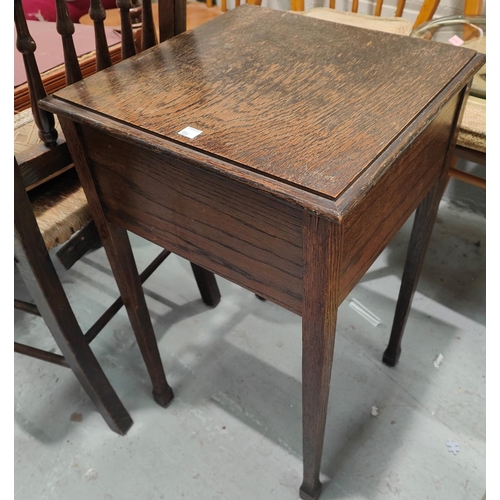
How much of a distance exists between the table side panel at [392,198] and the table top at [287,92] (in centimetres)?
→ 5

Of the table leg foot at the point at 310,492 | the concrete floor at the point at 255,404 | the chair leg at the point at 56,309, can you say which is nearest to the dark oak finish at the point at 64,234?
the chair leg at the point at 56,309

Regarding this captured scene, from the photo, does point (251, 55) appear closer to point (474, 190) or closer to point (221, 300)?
point (221, 300)

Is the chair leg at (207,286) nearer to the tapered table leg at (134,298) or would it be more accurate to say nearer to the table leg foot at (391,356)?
the tapered table leg at (134,298)

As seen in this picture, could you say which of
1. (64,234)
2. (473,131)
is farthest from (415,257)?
(64,234)

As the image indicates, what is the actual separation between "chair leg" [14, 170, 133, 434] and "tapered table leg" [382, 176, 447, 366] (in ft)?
2.06

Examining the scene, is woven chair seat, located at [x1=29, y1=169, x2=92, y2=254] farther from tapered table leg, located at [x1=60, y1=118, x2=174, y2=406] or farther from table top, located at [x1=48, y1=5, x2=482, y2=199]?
table top, located at [x1=48, y1=5, x2=482, y2=199]

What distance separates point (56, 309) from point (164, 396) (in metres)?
0.38

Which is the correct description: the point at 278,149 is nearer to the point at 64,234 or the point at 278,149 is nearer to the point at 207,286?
the point at 64,234

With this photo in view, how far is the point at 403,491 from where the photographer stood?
993 millimetres

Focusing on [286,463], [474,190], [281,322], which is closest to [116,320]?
[281,322]

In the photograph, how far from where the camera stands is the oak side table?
1.82ft

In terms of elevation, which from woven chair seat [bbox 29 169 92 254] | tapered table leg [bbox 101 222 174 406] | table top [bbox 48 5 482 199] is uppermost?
table top [bbox 48 5 482 199]

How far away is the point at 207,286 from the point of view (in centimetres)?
133

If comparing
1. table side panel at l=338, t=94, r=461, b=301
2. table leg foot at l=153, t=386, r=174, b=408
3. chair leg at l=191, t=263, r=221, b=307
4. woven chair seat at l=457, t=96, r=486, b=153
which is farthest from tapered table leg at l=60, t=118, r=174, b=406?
woven chair seat at l=457, t=96, r=486, b=153
